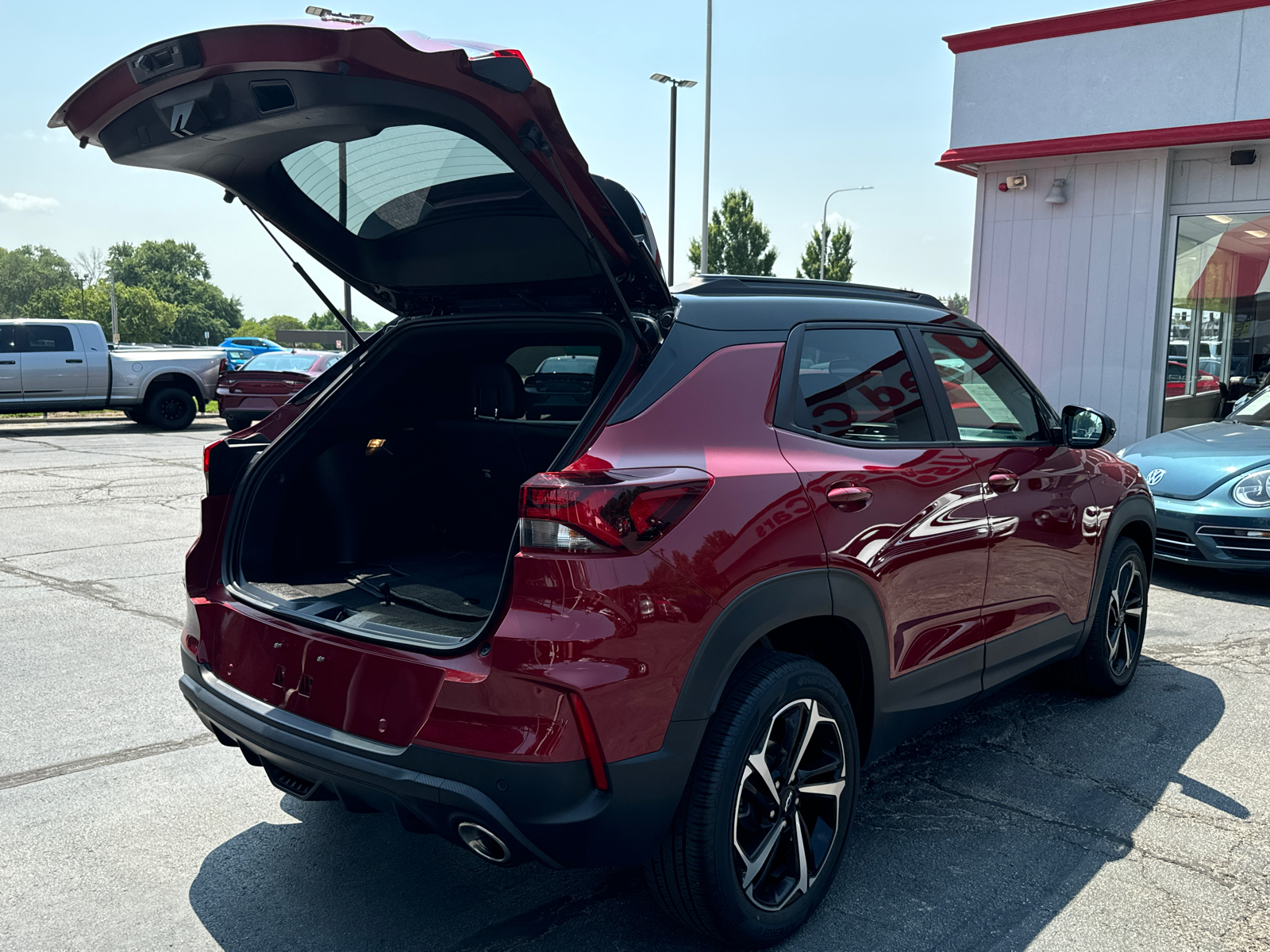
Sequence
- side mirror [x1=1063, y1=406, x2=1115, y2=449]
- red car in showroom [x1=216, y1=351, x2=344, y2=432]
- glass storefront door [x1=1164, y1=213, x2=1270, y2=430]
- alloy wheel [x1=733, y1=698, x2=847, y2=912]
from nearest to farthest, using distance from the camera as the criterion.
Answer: alloy wheel [x1=733, y1=698, x2=847, y2=912] → side mirror [x1=1063, y1=406, x2=1115, y2=449] → glass storefront door [x1=1164, y1=213, x2=1270, y2=430] → red car in showroom [x1=216, y1=351, x2=344, y2=432]

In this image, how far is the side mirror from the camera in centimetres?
416

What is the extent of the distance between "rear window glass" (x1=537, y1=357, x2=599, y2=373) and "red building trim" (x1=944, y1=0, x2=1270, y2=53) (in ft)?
32.9

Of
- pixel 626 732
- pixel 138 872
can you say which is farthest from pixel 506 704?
pixel 138 872

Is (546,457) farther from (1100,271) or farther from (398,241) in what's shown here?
(1100,271)

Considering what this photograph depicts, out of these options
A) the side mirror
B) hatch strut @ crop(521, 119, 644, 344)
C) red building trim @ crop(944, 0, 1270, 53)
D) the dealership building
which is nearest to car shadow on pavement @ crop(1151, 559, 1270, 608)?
the side mirror

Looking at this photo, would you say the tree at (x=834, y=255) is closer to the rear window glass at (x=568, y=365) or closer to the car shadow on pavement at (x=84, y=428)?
the car shadow on pavement at (x=84, y=428)

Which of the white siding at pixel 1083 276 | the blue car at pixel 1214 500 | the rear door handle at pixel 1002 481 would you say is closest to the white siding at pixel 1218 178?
the white siding at pixel 1083 276

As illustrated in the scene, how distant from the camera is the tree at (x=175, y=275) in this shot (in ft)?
479

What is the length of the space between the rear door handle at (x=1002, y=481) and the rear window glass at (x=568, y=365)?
1419 mm

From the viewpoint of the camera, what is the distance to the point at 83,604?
6.02 metres

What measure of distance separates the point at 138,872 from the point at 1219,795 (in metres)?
3.56

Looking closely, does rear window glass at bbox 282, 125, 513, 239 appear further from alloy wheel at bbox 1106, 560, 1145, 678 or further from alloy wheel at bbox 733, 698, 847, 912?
alloy wheel at bbox 1106, 560, 1145, 678

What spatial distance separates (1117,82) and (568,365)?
9.92m

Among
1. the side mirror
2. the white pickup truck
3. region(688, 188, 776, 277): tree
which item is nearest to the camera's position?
the side mirror
